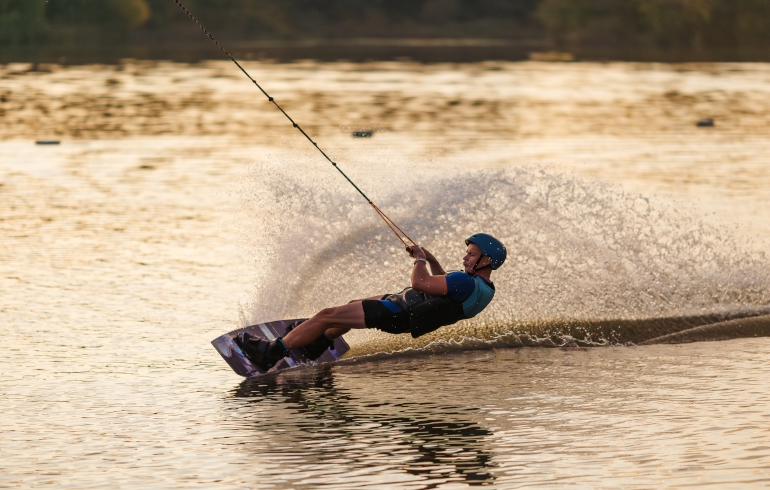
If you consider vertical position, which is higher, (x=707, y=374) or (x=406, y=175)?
(x=406, y=175)

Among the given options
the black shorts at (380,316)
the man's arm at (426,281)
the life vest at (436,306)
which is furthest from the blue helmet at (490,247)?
the black shorts at (380,316)

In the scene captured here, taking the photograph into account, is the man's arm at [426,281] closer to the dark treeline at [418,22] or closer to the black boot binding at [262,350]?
the black boot binding at [262,350]

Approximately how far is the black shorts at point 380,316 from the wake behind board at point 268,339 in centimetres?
109

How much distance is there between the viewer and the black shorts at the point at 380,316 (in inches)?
439

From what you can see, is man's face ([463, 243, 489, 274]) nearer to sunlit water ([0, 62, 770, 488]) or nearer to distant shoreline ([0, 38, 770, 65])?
sunlit water ([0, 62, 770, 488])

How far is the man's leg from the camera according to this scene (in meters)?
11.2

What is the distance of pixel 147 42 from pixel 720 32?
42.6 m

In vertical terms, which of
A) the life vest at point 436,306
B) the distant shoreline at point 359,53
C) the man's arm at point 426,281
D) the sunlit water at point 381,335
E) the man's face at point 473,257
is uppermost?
the man's face at point 473,257

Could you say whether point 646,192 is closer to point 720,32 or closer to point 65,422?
point 65,422

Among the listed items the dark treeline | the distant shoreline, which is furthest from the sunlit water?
the dark treeline

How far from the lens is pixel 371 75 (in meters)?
59.7

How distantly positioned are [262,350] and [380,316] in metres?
1.10

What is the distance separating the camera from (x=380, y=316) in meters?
11.2

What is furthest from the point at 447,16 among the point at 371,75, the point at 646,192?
the point at 646,192
